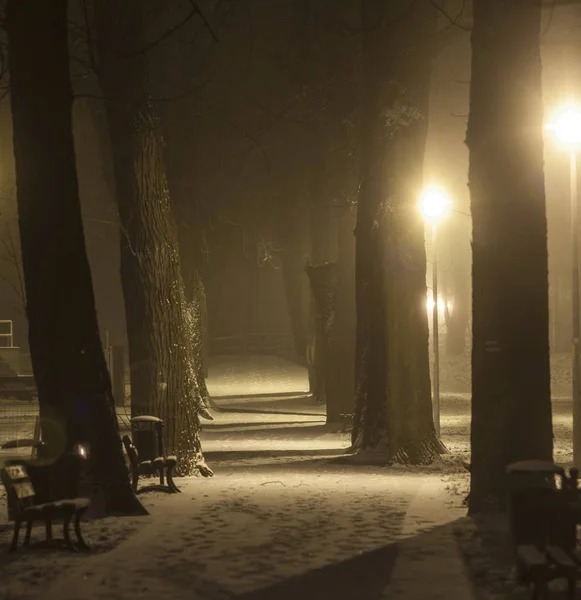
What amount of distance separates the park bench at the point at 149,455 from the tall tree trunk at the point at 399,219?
446cm

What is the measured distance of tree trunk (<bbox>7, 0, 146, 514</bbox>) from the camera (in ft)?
47.5

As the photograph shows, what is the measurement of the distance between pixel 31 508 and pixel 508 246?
211 inches

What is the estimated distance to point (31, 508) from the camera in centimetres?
1223

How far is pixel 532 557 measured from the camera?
355 inches

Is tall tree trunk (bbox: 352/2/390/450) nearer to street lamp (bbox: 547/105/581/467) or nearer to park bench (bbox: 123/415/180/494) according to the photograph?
street lamp (bbox: 547/105/581/467)

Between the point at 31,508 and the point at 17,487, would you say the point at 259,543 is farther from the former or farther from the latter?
the point at 17,487

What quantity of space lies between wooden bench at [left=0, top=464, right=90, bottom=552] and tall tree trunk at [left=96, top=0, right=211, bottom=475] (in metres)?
7.37

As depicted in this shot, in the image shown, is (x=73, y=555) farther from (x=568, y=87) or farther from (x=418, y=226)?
(x=568, y=87)

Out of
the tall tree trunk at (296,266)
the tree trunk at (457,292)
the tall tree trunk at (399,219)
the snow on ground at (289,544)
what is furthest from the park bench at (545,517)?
the tree trunk at (457,292)

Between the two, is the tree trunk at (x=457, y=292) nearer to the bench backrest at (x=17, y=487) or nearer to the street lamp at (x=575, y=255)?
the street lamp at (x=575, y=255)

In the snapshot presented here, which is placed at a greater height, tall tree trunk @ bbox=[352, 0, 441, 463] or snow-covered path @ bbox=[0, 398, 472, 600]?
tall tree trunk @ bbox=[352, 0, 441, 463]

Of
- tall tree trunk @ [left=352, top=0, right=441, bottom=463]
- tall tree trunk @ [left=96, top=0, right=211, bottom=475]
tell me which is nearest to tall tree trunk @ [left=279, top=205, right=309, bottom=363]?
tall tree trunk @ [left=352, top=0, right=441, bottom=463]

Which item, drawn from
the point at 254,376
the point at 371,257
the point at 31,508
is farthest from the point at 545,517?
the point at 254,376

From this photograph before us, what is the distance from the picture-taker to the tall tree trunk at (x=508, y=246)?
14.3 m
